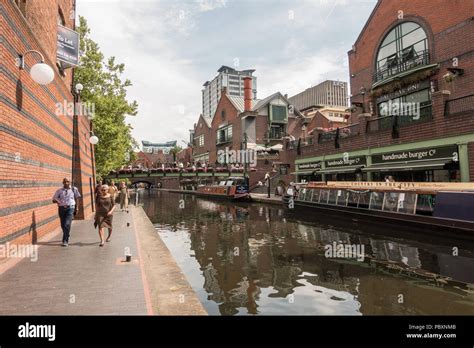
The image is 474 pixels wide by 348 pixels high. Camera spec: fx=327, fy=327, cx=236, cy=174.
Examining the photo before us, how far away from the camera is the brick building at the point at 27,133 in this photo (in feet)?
22.4

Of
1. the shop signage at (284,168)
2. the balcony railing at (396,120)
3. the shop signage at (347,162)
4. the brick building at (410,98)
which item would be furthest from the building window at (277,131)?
the balcony railing at (396,120)

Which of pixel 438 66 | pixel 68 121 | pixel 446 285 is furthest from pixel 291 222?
pixel 438 66

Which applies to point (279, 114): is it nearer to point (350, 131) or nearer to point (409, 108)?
point (350, 131)

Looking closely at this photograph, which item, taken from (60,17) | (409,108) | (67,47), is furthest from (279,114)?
(67,47)

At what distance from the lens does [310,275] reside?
8.62 m

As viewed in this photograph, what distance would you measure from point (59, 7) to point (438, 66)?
71.9 feet

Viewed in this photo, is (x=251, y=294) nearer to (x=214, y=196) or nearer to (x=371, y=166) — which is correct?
(x=371, y=166)

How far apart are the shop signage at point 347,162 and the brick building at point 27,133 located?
19.7 meters

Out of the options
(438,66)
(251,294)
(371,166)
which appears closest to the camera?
(251,294)

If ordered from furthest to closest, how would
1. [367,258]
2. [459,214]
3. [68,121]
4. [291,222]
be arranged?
[291,222] < [68,121] < [459,214] < [367,258]

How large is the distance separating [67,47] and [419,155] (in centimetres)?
1967

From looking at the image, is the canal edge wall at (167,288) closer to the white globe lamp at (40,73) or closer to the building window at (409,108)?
the white globe lamp at (40,73)

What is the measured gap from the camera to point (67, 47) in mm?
14867

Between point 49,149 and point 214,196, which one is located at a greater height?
point 49,149
